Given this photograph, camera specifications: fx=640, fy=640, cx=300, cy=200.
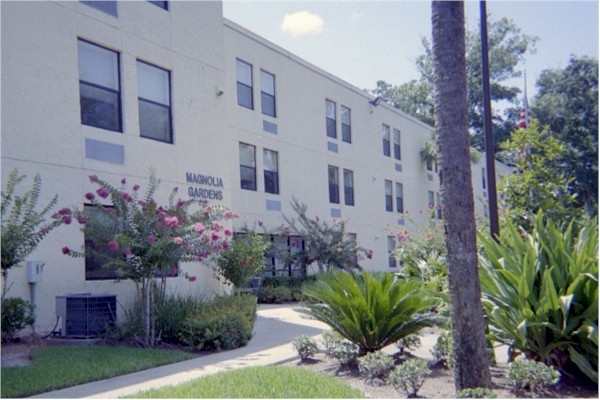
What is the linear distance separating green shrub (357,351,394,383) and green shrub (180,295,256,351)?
365 centimetres

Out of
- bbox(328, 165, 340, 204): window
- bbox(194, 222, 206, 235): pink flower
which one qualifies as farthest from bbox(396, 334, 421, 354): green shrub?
bbox(328, 165, 340, 204): window

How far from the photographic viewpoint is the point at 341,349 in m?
8.34

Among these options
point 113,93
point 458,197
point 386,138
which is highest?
point 386,138

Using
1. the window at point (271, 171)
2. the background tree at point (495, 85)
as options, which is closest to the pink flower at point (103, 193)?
the window at point (271, 171)

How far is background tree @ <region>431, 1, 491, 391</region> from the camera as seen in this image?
640 centimetres

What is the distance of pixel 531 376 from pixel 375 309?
7.45 ft

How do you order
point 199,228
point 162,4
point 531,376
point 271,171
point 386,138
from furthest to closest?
point 386,138
point 271,171
point 162,4
point 199,228
point 531,376

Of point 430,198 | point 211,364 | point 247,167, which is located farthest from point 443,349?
point 430,198

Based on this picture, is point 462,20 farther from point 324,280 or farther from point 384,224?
point 384,224

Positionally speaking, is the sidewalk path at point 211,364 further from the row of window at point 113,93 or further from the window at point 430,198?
the window at point 430,198

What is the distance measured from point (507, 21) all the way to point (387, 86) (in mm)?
12946

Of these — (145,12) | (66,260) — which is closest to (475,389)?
(66,260)

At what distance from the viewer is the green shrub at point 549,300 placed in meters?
7.11

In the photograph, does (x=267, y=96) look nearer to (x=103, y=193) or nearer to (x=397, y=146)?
(x=397, y=146)
